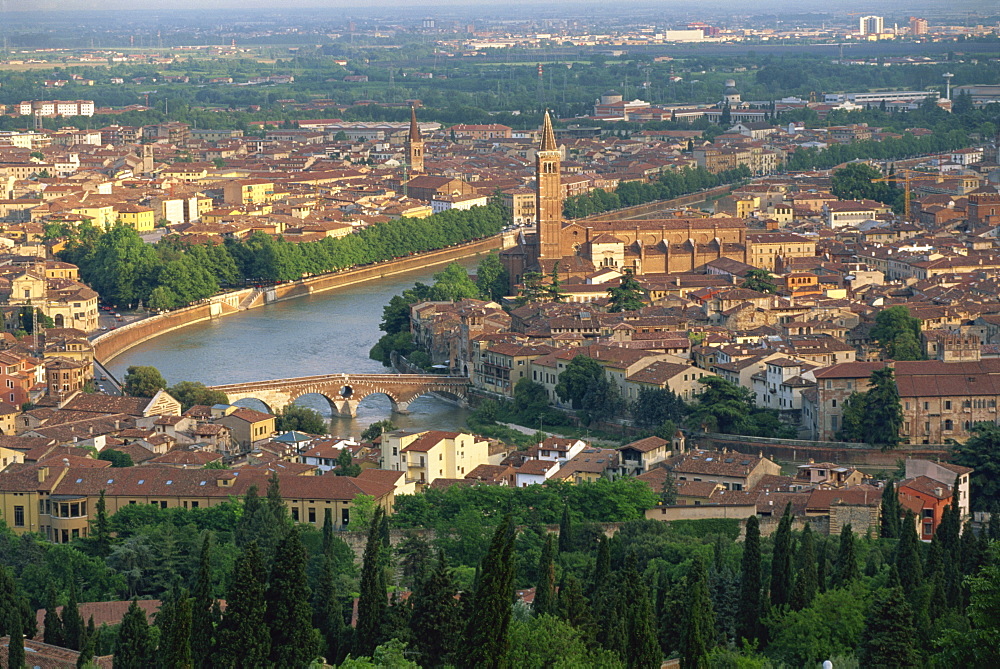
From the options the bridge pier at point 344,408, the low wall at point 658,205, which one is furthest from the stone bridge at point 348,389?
the low wall at point 658,205

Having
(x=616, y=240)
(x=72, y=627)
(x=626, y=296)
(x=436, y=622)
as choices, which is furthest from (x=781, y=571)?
(x=616, y=240)

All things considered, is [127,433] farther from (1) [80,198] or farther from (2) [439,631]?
(1) [80,198]

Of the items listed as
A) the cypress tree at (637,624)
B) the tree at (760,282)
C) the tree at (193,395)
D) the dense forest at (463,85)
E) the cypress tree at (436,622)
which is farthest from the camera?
the dense forest at (463,85)

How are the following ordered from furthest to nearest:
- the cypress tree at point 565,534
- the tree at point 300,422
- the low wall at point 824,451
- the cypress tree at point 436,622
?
1. the tree at point 300,422
2. the low wall at point 824,451
3. the cypress tree at point 565,534
4. the cypress tree at point 436,622

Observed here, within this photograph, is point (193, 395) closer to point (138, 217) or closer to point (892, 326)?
point (892, 326)

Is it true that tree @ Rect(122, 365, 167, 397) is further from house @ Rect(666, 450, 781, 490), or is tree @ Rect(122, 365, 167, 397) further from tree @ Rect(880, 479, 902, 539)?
tree @ Rect(880, 479, 902, 539)

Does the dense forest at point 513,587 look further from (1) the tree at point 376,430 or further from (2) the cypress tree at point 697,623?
(1) the tree at point 376,430

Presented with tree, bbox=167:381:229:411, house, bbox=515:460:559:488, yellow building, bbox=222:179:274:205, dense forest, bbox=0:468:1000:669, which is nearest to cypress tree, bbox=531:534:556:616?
dense forest, bbox=0:468:1000:669
